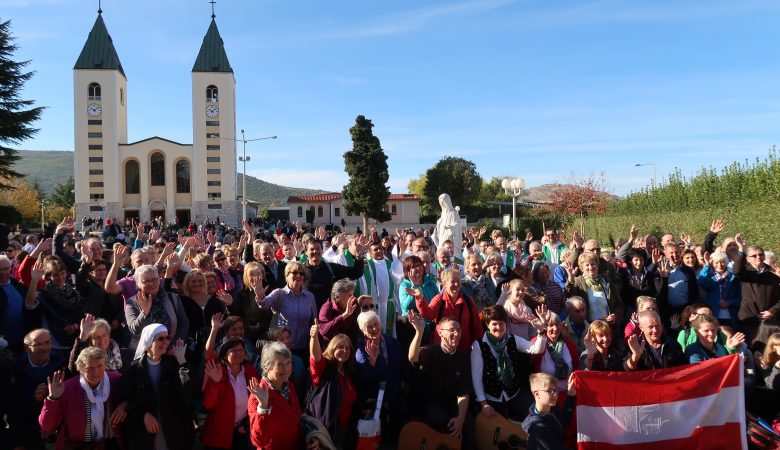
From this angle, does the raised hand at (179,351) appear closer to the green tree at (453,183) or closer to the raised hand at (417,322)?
the raised hand at (417,322)

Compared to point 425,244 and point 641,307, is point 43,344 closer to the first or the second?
point 425,244

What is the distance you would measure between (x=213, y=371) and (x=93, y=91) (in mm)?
63048

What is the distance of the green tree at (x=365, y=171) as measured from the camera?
4444 cm

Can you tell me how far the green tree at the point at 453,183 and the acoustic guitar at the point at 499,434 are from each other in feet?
196

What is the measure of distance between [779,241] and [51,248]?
15100mm

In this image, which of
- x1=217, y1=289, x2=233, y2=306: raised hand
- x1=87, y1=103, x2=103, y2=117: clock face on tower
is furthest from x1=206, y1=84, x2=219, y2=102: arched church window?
x1=217, y1=289, x2=233, y2=306: raised hand

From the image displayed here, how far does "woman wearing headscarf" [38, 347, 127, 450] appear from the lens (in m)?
4.43

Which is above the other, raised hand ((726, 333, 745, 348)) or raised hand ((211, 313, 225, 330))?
raised hand ((211, 313, 225, 330))

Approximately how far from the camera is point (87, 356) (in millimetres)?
4488

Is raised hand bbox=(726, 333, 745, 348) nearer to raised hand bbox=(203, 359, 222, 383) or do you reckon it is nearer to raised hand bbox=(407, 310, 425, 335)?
raised hand bbox=(407, 310, 425, 335)

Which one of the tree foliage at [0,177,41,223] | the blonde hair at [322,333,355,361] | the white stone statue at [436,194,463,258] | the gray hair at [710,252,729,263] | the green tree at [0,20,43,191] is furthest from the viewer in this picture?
the tree foliage at [0,177,41,223]

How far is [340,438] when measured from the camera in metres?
5.27

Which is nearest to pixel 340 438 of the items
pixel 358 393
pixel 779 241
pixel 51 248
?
pixel 358 393

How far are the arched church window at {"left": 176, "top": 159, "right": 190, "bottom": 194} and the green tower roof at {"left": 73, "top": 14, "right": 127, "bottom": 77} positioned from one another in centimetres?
1116
